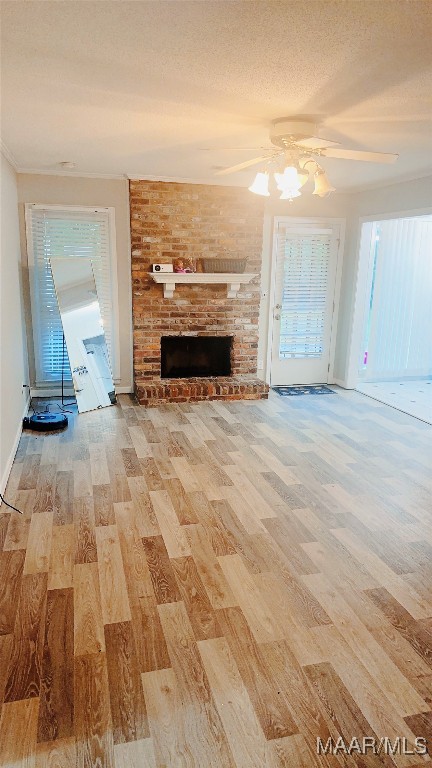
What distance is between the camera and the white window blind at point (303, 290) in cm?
589

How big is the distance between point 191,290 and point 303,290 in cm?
144

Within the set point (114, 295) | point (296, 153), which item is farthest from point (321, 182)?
point (114, 295)

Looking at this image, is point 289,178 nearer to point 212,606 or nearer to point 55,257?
point 212,606

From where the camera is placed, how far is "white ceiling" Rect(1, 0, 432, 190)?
1.68 m

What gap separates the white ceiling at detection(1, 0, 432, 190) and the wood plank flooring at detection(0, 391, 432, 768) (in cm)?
235

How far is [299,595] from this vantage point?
2330mm

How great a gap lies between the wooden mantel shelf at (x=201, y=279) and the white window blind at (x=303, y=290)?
1.99 ft

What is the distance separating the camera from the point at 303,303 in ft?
20.0

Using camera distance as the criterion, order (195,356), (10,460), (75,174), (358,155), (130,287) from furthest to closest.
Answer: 1. (195,356)
2. (130,287)
3. (75,174)
4. (10,460)
5. (358,155)

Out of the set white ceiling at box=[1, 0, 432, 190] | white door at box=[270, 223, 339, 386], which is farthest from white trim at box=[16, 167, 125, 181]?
white door at box=[270, 223, 339, 386]

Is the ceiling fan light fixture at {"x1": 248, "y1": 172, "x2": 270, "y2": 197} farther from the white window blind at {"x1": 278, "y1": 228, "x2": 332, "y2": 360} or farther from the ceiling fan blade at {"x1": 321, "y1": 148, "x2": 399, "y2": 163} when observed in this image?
the white window blind at {"x1": 278, "y1": 228, "x2": 332, "y2": 360}

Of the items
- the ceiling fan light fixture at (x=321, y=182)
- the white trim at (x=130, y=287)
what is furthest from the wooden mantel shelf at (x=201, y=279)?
the ceiling fan light fixture at (x=321, y=182)

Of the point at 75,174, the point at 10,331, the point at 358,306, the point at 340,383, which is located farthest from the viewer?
the point at 340,383

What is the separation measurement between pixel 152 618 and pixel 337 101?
2.66 m
